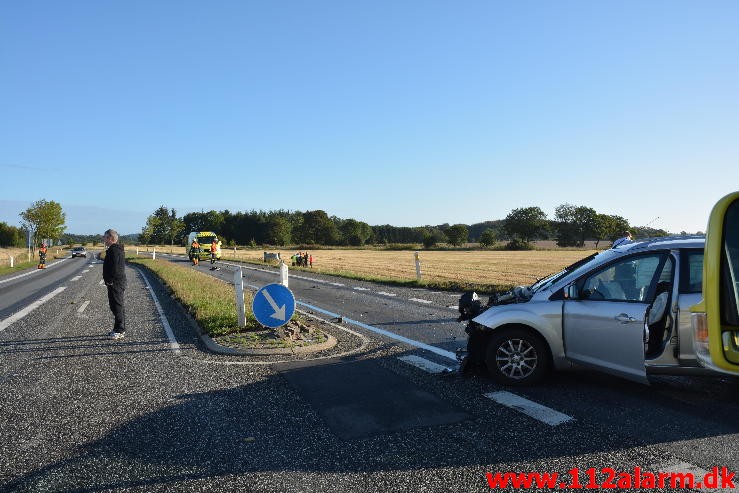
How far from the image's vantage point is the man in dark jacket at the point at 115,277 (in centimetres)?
885

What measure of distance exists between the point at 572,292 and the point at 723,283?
2.58 m

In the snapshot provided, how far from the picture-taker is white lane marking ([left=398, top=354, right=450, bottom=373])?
6.29 m

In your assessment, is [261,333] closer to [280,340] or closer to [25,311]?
[280,340]

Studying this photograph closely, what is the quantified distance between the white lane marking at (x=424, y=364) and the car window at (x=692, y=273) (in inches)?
106

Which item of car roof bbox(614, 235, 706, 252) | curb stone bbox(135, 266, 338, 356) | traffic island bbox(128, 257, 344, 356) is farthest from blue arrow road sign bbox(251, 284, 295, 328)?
car roof bbox(614, 235, 706, 252)

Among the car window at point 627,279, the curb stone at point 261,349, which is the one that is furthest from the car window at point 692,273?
the curb stone at point 261,349

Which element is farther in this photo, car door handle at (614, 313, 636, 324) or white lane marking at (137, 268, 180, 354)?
white lane marking at (137, 268, 180, 354)

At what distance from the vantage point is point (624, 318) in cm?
494

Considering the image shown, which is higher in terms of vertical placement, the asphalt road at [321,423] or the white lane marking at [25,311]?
the asphalt road at [321,423]

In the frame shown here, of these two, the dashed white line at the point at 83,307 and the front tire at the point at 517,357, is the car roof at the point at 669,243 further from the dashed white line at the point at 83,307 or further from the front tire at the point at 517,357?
the dashed white line at the point at 83,307

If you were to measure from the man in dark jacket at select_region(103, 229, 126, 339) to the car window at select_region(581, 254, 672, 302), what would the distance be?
7.52 metres

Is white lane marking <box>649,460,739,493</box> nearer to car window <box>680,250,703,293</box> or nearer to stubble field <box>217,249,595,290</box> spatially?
car window <box>680,250,703,293</box>

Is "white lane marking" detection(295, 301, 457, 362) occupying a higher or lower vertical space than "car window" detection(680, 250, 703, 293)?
lower

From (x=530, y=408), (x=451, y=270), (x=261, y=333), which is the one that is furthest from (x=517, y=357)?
(x=451, y=270)
